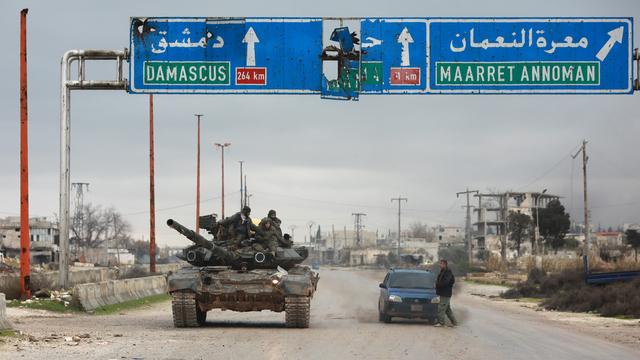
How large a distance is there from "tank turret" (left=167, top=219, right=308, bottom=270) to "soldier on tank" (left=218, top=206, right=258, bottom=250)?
0.31 metres

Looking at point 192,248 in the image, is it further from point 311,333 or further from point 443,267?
point 443,267

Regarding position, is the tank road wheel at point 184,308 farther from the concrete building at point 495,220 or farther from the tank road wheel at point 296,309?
the concrete building at point 495,220

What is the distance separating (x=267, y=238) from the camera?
24.0 meters

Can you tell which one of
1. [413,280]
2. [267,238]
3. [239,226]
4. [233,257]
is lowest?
[413,280]

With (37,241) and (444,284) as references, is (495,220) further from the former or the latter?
(444,284)

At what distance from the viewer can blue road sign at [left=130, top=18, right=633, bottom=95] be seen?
25.3 metres

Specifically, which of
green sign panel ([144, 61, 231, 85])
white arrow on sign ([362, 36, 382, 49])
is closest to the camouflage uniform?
green sign panel ([144, 61, 231, 85])

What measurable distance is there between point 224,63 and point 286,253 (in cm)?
519

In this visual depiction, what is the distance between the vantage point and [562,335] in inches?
855

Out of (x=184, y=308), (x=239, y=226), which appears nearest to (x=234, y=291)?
(x=184, y=308)

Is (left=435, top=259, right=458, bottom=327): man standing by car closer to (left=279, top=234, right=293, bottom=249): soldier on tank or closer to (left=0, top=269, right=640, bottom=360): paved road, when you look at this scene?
(left=0, top=269, right=640, bottom=360): paved road

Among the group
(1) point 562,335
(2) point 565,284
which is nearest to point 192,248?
(1) point 562,335

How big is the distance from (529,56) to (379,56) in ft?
12.4

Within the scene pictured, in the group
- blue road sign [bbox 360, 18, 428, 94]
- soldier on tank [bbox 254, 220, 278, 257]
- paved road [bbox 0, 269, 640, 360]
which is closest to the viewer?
paved road [bbox 0, 269, 640, 360]
